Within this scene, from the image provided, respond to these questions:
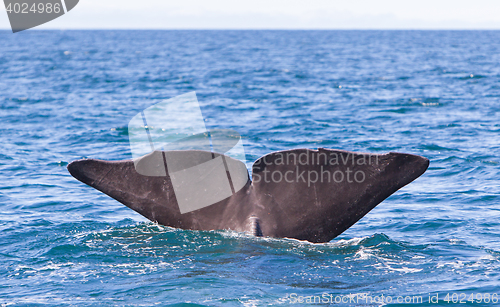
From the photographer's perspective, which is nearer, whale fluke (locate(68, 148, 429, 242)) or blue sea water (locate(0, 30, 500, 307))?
whale fluke (locate(68, 148, 429, 242))

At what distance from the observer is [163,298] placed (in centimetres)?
554

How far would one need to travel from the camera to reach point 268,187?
5934 mm

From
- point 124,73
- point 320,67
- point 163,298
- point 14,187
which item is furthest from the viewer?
point 320,67

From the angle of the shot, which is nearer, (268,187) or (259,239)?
(268,187)

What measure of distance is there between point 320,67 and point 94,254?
3860cm

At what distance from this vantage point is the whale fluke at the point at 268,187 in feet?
18.5

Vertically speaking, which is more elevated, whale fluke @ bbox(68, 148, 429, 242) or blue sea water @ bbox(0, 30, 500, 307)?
whale fluke @ bbox(68, 148, 429, 242)

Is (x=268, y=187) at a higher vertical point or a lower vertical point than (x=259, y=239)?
higher

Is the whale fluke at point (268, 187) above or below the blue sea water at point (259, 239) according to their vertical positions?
above

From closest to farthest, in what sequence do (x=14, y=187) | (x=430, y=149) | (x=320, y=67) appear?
(x=14, y=187), (x=430, y=149), (x=320, y=67)

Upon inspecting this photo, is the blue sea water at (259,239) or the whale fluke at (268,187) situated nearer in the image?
the whale fluke at (268,187)

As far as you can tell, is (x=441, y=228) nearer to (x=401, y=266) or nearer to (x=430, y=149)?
(x=401, y=266)

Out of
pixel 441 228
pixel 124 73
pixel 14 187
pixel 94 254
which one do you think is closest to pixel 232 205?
Answer: pixel 94 254

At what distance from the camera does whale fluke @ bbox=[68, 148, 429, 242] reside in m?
5.65
